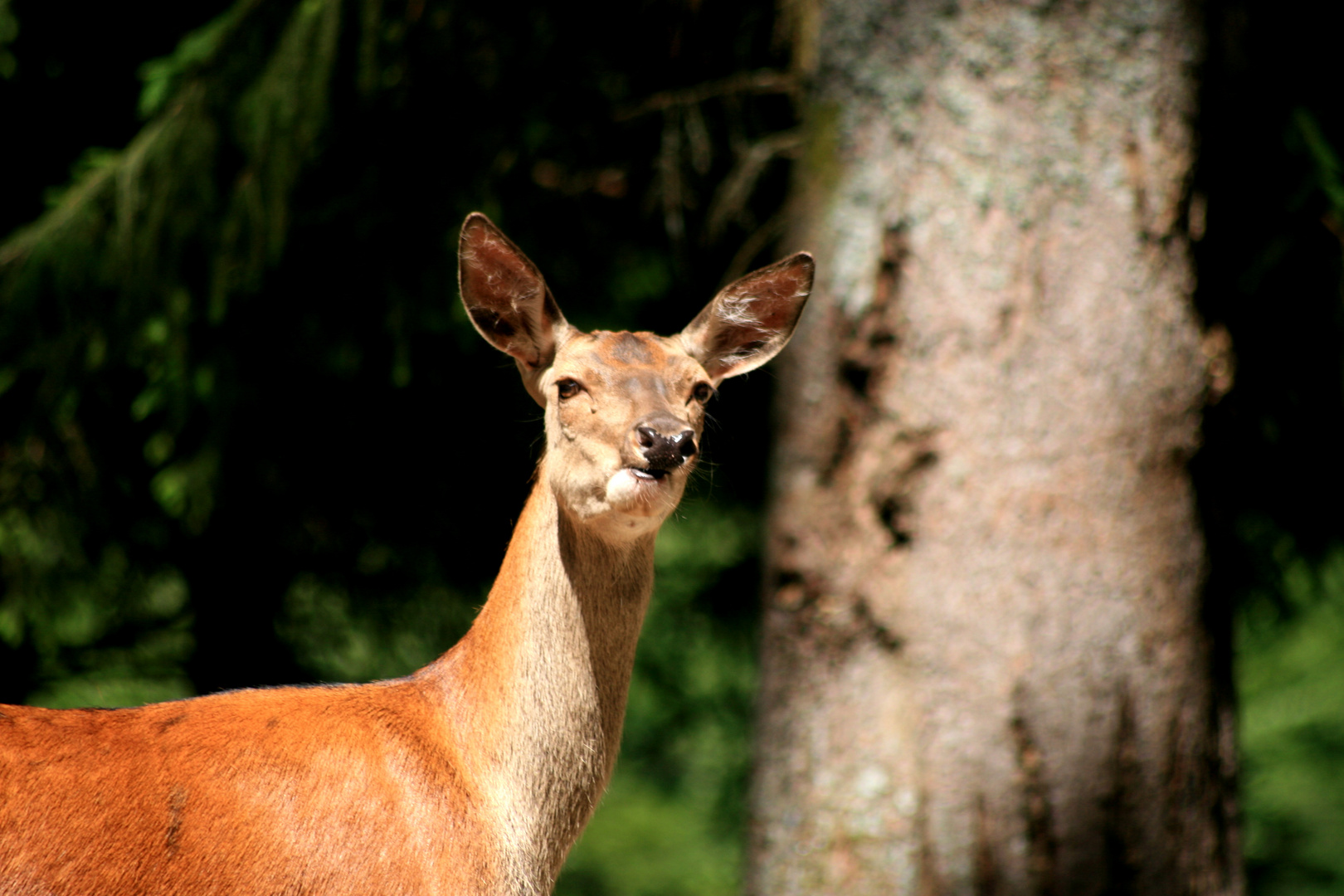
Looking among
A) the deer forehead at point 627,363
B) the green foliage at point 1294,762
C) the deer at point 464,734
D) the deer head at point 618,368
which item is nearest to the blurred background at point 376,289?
the deer head at point 618,368

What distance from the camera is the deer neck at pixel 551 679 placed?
3.02 m

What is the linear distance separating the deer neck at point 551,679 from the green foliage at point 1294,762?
20.6 ft

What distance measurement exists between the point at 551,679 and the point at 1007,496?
191cm

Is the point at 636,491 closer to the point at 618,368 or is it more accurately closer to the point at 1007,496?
the point at 618,368

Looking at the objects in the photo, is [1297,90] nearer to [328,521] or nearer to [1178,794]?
[1178,794]

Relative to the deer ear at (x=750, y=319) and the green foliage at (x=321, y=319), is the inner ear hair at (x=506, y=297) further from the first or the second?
the green foliage at (x=321, y=319)

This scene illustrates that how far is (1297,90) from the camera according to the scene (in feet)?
17.1

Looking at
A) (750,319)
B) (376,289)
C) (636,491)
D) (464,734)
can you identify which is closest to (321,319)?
(376,289)

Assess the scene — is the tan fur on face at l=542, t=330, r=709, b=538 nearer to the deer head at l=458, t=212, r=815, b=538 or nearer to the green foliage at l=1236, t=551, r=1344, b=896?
the deer head at l=458, t=212, r=815, b=538

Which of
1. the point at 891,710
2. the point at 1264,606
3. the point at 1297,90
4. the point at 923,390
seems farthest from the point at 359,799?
the point at 1264,606

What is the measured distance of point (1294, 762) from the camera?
9.06 meters

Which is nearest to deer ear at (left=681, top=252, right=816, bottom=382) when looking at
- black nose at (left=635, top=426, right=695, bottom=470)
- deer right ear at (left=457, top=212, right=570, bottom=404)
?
deer right ear at (left=457, top=212, right=570, bottom=404)

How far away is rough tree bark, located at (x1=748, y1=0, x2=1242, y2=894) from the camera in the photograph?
418cm

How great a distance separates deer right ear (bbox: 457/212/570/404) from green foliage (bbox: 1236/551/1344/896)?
20.8ft
